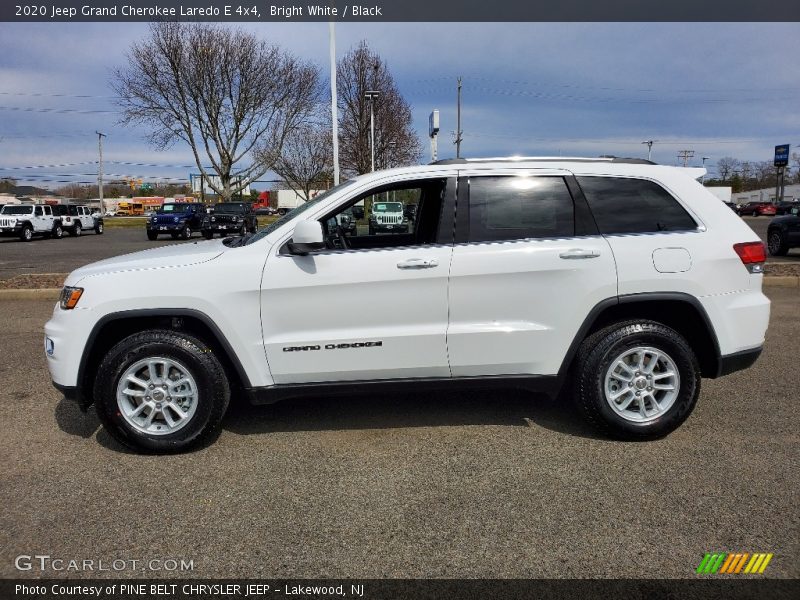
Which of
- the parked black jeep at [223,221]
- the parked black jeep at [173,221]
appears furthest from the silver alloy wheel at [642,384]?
the parked black jeep at [173,221]

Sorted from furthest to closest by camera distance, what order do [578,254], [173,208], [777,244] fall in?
[173,208] → [777,244] → [578,254]

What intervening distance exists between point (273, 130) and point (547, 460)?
34353 mm

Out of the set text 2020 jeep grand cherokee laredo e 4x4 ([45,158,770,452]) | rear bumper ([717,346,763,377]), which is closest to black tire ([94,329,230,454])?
text 2020 jeep grand cherokee laredo e 4x4 ([45,158,770,452])

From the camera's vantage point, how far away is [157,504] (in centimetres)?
303

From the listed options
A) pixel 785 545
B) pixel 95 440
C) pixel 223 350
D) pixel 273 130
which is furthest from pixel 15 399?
pixel 273 130

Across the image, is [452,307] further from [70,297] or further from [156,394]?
[70,297]

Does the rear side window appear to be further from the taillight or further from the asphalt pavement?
the asphalt pavement

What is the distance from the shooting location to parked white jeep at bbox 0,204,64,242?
27.1m

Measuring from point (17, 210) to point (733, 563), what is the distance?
33271mm

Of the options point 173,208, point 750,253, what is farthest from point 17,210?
point 750,253

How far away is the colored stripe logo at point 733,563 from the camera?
2.45 m

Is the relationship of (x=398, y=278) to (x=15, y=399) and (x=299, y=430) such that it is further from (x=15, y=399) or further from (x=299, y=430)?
(x=15, y=399)

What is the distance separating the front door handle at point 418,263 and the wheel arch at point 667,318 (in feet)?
3.46

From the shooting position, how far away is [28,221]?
27.7m
